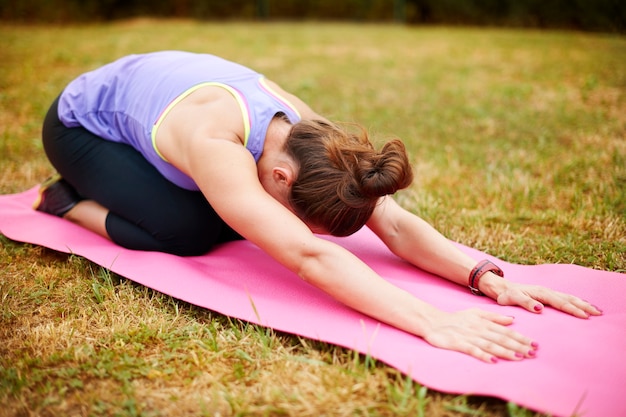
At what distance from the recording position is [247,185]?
6.00 ft

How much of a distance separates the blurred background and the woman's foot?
11777 millimetres

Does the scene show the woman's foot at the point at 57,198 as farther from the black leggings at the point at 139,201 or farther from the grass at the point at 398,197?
the grass at the point at 398,197

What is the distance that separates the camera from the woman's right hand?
5.45ft

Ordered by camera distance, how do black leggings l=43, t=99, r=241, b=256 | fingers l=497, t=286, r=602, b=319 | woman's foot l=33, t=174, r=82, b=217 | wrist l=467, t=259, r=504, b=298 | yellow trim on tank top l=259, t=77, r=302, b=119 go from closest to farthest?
fingers l=497, t=286, r=602, b=319
wrist l=467, t=259, r=504, b=298
yellow trim on tank top l=259, t=77, r=302, b=119
black leggings l=43, t=99, r=241, b=256
woman's foot l=33, t=174, r=82, b=217

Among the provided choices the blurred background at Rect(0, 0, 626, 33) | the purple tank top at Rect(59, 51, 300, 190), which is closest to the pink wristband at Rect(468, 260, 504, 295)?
the purple tank top at Rect(59, 51, 300, 190)

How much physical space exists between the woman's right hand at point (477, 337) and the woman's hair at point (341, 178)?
45 cm

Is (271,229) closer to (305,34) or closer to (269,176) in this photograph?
(269,176)

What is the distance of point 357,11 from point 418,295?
15.6 metres

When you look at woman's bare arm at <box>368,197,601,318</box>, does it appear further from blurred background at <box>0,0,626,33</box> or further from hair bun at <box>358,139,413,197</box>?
blurred background at <box>0,0,626,33</box>

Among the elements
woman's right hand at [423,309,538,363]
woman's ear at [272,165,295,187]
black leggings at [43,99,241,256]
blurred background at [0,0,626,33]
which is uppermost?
blurred background at [0,0,626,33]

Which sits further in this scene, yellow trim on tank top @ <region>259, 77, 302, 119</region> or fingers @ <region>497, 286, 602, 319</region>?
yellow trim on tank top @ <region>259, 77, 302, 119</region>

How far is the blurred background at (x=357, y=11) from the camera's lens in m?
12.7

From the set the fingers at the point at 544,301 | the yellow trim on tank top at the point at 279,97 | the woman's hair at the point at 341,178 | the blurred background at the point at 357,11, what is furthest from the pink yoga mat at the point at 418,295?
the blurred background at the point at 357,11

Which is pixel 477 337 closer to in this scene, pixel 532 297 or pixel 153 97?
pixel 532 297
